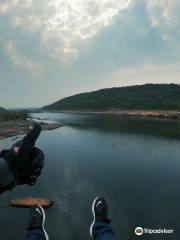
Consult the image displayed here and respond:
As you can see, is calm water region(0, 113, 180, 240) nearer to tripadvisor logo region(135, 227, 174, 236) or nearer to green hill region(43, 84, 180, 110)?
tripadvisor logo region(135, 227, 174, 236)

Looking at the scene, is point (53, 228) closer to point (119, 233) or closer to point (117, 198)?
point (119, 233)

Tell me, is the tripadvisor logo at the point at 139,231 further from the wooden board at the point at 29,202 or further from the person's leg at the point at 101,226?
the person's leg at the point at 101,226

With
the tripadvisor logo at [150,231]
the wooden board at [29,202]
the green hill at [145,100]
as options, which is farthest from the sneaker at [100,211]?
the green hill at [145,100]

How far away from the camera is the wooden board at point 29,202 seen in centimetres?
2011

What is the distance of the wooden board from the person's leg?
1308 centimetres

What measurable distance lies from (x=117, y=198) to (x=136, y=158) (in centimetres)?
1521

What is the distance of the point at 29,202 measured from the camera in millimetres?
20203

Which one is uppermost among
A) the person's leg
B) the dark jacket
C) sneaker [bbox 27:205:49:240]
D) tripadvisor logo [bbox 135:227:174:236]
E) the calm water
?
the dark jacket

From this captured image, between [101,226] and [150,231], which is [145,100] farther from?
[101,226]

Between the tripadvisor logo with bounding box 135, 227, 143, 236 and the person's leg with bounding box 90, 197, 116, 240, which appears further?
the tripadvisor logo with bounding box 135, 227, 143, 236

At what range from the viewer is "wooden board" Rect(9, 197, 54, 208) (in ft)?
66.0

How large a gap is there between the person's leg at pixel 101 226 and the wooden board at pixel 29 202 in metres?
13.1

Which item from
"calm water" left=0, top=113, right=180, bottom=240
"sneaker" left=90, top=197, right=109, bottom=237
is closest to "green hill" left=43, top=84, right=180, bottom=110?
"calm water" left=0, top=113, right=180, bottom=240

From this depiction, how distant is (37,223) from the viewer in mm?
6746
